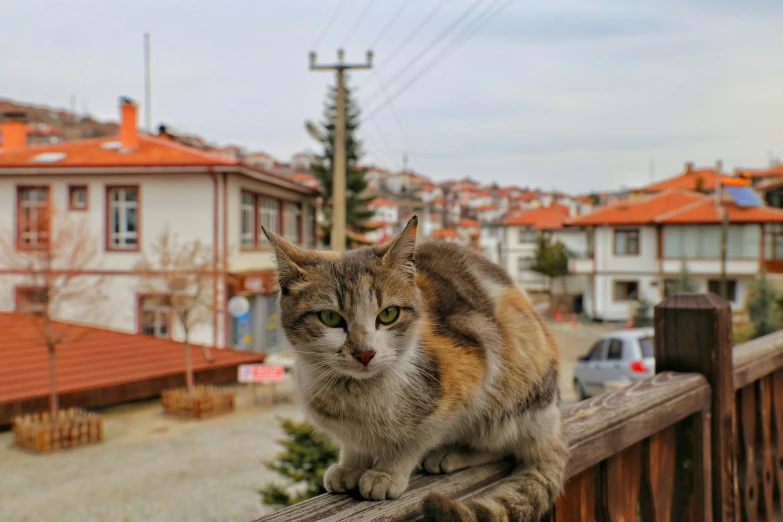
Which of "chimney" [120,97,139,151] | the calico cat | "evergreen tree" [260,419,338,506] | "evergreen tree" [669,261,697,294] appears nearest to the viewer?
the calico cat

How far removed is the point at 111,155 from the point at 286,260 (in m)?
14.9

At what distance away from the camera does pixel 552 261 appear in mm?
25641

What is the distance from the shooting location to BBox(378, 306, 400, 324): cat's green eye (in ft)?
4.13

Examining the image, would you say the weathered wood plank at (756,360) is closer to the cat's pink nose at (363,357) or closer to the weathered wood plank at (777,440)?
the weathered wood plank at (777,440)

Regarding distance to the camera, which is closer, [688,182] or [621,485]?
[621,485]

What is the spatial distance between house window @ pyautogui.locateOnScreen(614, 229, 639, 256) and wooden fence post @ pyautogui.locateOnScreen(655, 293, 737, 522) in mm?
21982

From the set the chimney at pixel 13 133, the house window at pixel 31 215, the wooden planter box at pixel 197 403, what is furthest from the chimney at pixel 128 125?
the wooden planter box at pixel 197 403

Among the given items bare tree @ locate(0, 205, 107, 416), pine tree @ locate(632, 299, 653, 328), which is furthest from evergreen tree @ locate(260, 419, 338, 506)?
pine tree @ locate(632, 299, 653, 328)

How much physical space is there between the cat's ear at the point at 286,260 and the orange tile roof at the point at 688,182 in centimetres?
2684

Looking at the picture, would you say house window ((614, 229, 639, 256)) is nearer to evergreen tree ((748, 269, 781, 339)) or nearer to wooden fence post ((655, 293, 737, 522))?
evergreen tree ((748, 269, 781, 339))

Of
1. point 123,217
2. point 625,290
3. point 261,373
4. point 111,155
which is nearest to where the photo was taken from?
point 261,373

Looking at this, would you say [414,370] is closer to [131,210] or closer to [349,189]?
[131,210]

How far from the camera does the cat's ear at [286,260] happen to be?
128 cm

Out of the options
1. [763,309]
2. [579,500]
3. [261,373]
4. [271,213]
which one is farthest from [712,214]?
[579,500]
